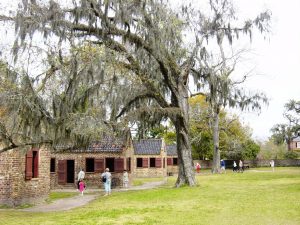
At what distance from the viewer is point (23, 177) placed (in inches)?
694

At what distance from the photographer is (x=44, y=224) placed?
1176 centimetres

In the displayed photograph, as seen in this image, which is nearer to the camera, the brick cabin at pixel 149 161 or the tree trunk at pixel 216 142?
the tree trunk at pixel 216 142

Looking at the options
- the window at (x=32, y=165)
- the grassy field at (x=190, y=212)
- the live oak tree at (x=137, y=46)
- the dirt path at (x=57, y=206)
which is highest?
the live oak tree at (x=137, y=46)

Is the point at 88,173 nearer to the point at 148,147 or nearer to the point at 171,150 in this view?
the point at 148,147

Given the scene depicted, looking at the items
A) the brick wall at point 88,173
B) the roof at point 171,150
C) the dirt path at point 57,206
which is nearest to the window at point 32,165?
the dirt path at point 57,206

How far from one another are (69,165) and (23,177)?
11743mm

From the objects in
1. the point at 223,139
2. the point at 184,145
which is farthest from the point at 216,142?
the point at 184,145

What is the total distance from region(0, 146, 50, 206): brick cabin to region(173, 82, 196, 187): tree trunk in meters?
7.28

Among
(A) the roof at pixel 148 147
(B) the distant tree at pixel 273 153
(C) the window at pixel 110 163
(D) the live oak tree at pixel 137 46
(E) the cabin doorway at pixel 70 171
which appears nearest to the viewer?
(D) the live oak tree at pixel 137 46

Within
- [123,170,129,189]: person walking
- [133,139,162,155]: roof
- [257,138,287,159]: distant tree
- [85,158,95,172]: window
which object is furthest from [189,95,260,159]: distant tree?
[123,170,129,189]: person walking

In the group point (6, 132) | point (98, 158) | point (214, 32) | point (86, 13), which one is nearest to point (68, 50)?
point (86, 13)

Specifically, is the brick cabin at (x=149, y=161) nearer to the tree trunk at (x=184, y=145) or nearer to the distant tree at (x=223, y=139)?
the distant tree at (x=223, y=139)

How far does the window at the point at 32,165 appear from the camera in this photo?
58.4 feet

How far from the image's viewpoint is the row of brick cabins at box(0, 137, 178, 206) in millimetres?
16984
